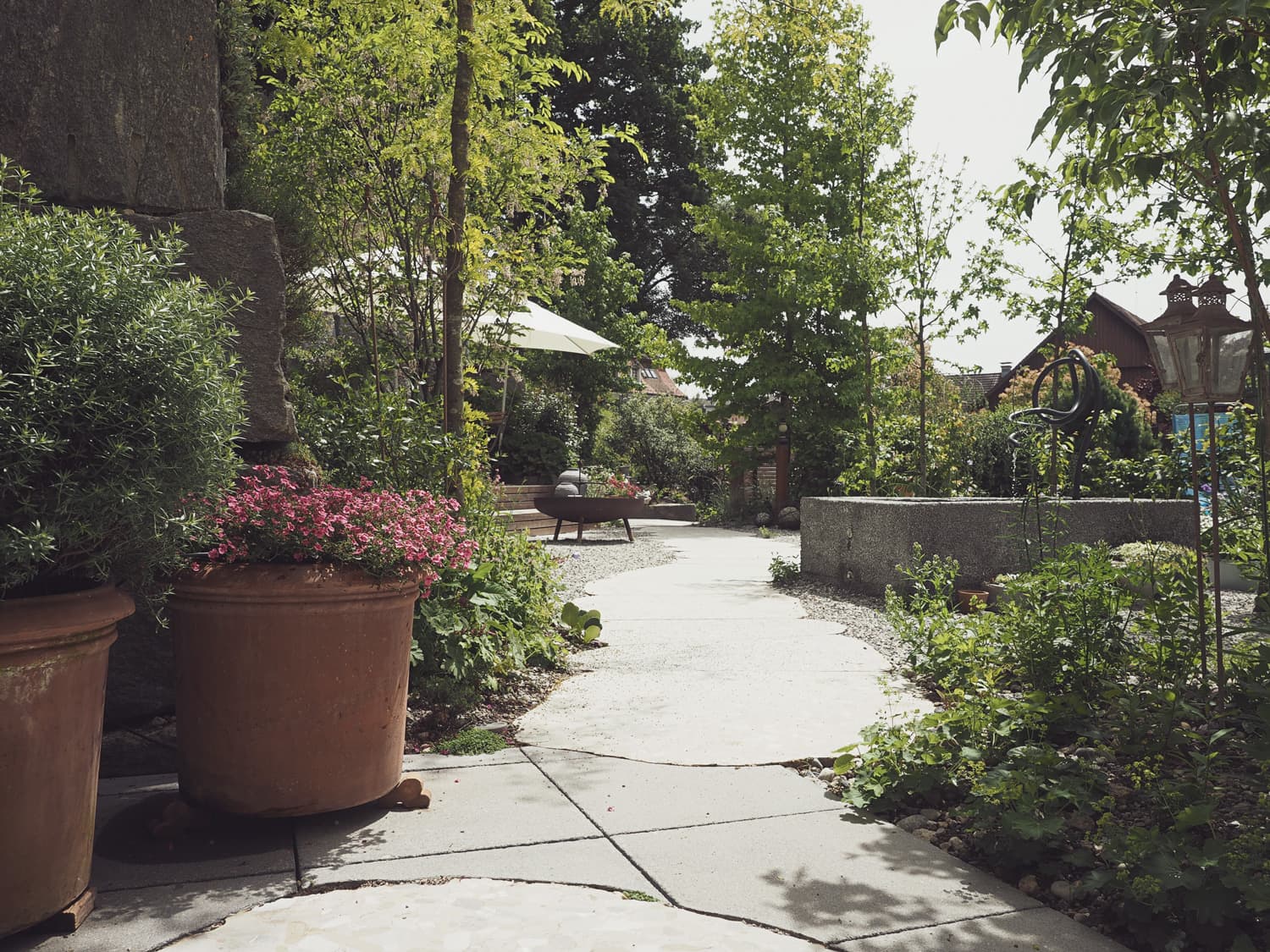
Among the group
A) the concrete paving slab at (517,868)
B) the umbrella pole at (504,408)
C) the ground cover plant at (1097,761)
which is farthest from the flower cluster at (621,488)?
the concrete paving slab at (517,868)

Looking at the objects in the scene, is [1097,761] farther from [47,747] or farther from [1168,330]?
[47,747]

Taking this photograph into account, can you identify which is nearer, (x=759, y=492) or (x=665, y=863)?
(x=665, y=863)

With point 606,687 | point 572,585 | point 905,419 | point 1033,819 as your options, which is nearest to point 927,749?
point 1033,819

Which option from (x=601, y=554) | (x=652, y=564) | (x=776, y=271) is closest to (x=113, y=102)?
(x=652, y=564)

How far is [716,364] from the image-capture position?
15812mm

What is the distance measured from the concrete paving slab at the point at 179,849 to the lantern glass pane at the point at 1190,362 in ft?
11.6

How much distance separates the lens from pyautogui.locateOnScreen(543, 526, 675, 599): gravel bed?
8479 millimetres

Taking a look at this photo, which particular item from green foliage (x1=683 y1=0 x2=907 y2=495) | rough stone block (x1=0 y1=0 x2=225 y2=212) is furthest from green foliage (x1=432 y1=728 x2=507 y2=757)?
green foliage (x1=683 y1=0 x2=907 y2=495)

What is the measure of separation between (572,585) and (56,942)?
19.1 feet

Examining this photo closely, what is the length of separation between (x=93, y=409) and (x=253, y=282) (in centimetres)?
165

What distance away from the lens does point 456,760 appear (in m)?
3.33

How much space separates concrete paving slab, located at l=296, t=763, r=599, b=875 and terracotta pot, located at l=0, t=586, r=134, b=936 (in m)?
0.56

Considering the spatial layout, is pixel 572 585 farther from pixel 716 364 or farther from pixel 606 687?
pixel 716 364

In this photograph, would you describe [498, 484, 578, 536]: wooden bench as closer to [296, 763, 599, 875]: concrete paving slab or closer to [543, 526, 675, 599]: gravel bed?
[543, 526, 675, 599]: gravel bed
